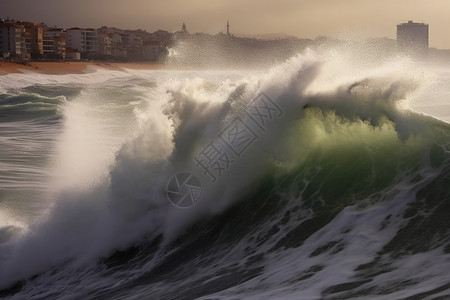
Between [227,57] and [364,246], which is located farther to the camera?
[227,57]

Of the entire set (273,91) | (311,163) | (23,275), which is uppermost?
(273,91)

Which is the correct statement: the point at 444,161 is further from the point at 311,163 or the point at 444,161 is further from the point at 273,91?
the point at 273,91

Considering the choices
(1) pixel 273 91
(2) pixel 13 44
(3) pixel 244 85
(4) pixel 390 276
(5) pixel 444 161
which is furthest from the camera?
(2) pixel 13 44

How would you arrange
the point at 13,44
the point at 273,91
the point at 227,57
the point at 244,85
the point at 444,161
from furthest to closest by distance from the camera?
the point at 227,57 < the point at 13,44 < the point at 244,85 < the point at 273,91 < the point at 444,161

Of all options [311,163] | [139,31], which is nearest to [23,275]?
[311,163]

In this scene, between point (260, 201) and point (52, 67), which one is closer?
point (260, 201)

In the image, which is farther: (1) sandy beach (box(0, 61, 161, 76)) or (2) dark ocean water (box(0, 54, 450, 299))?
(1) sandy beach (box(0, 61, 161, 76))

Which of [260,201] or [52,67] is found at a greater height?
[52,67]

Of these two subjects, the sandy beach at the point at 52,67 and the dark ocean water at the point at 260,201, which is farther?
the sandy beach at the point at 52,67
